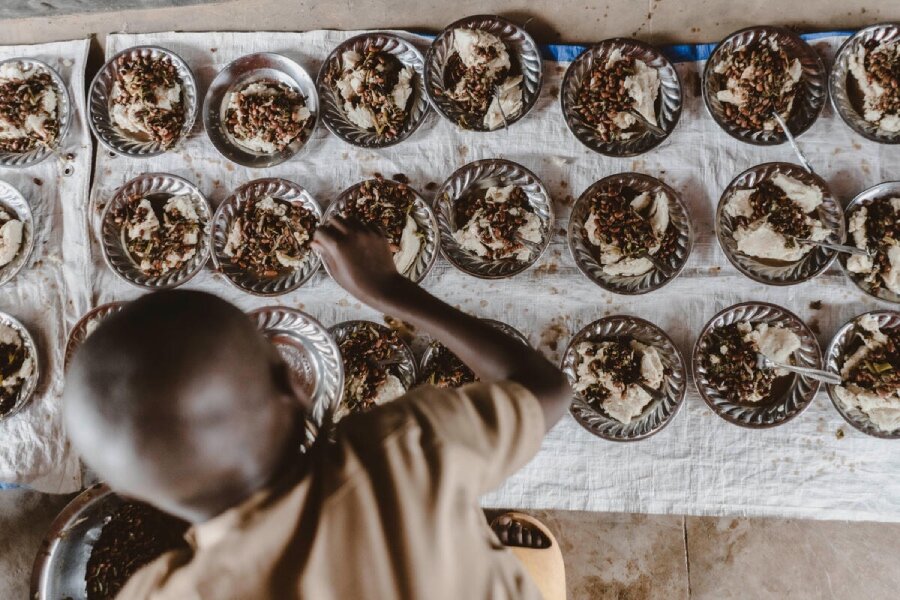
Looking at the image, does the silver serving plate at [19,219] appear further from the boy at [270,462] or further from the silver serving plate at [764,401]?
the silver serving plate at [764,401]

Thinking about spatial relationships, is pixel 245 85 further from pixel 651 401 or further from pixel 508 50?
pixel 651 401

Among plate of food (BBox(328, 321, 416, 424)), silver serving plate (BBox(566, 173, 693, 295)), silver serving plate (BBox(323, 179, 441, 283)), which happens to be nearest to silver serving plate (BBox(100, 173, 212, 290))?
silver serving plate (BBox(323, 179, 441, 283))

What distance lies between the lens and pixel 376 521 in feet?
3.46

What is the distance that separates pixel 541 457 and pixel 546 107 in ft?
4.29

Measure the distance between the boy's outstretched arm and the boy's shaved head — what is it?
1.68ft

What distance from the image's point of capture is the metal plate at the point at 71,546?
6.40 ft

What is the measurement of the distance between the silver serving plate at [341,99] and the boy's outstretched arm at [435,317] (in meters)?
0.64

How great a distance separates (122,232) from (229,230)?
17.3 inches

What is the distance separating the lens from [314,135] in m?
2.20

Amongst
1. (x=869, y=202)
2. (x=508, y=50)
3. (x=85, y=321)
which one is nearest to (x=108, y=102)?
(x=85, y=321)

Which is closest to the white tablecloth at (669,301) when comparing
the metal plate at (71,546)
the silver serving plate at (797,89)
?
the silver serving plate at (797,89)

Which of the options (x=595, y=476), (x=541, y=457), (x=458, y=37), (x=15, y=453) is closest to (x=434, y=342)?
(x=541, y=457)

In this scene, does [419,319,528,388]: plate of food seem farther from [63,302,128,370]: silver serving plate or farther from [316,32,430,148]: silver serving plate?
[63,302,128,370]: silver serving plate

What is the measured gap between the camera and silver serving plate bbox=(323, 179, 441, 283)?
2.03 meters
